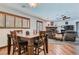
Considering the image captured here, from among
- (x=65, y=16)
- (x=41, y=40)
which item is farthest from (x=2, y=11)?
A: (x=65, y=16)

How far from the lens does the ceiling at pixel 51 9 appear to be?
2.46 m

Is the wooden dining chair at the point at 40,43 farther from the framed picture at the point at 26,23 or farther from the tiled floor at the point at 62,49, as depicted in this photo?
the framed picture at the point at 26,23

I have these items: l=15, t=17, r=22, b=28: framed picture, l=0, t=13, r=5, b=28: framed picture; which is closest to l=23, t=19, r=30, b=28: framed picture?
l=15, t=17, r=22, b=28: framed picture

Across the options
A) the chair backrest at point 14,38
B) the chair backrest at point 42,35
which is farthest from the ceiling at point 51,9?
the chair backrest at point 14,38

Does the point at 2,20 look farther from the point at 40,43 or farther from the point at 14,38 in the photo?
the point at 40,43

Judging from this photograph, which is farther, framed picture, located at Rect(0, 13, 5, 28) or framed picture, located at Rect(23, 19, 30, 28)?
framed picture, located at Rect(23, 19, 30, 28)

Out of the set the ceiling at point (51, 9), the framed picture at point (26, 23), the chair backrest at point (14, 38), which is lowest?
the chair backrest at point (14, 38)

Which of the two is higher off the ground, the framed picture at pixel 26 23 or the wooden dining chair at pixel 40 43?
the framed picture at pixel 26 23

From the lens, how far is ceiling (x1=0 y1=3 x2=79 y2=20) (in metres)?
2.46

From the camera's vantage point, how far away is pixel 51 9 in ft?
8.11

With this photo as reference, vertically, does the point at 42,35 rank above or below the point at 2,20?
below

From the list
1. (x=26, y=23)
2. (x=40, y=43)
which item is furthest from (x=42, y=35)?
(x=26, y=23)

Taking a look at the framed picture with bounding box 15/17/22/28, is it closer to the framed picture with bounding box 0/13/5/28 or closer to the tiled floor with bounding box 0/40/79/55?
the framed picture with bounding box 0/13/5/28

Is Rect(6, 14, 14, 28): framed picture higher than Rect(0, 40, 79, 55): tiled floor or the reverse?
higher
